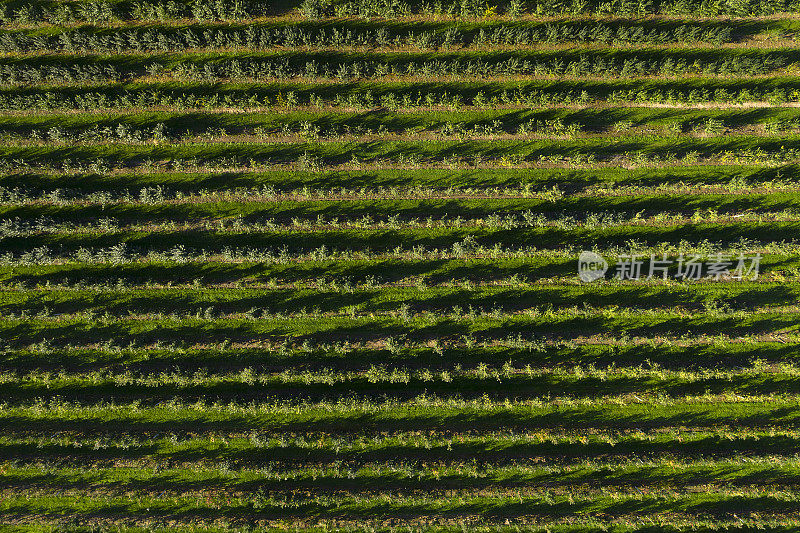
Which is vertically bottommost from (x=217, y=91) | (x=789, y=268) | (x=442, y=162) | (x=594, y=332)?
(x=594, y=332)

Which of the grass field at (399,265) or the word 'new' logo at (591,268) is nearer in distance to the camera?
the grass field at (399,265)

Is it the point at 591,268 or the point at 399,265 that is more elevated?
the point at 591,268

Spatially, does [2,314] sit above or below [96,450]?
above

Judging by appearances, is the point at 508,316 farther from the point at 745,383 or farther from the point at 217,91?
the point at 217,91

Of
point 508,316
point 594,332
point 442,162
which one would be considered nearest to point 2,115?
point 442,162

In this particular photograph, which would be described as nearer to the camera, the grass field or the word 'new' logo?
the grass field

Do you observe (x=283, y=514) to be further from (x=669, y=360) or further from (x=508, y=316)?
(x=669, y=360)
